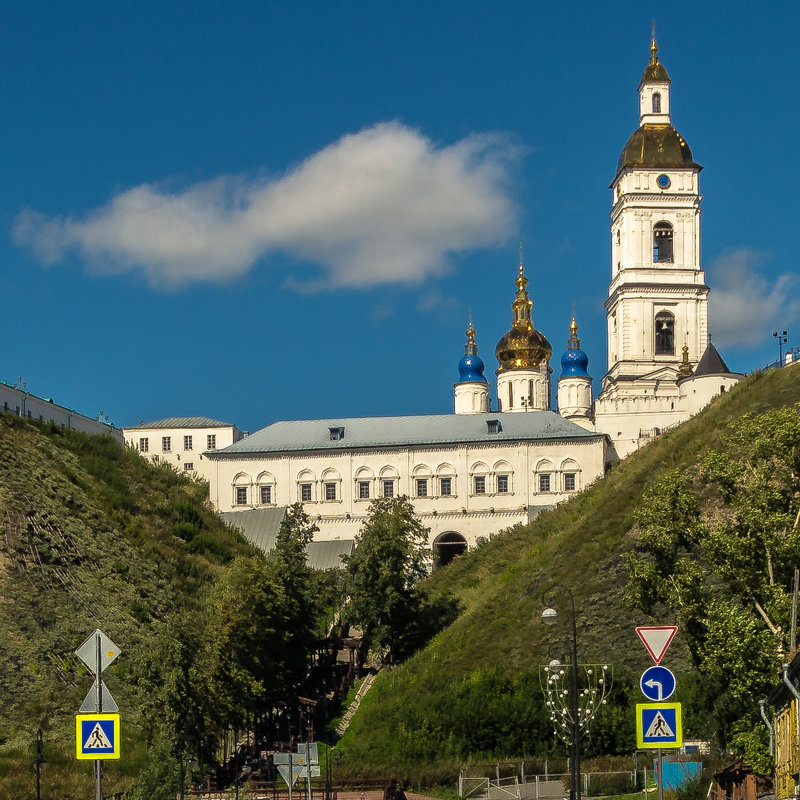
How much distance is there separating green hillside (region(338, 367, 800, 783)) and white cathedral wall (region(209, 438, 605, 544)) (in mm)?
10169

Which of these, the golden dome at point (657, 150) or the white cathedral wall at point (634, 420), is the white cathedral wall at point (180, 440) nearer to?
the white cathedral wall at point (634, 420)

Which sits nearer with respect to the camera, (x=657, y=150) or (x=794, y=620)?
(x=794, y=620)

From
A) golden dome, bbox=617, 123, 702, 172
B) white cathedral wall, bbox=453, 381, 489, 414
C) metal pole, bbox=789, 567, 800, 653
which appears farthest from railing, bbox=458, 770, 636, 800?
golden dome, bbox=617, 123, 702, 172

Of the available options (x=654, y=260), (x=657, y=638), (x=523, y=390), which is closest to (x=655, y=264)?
(x=654, y=260)

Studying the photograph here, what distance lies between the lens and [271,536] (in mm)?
84000

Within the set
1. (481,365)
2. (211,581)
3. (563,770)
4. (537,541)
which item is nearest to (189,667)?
(563,770)

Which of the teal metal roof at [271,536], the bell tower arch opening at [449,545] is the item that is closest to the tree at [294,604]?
the teal metal roof at [271,536]

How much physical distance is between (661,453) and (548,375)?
134 feet

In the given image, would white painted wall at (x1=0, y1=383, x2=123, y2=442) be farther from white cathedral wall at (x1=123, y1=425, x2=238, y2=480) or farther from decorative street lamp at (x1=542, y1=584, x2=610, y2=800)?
decorative street lamp at (x1=542, y1=584, x2=610, y2=800)

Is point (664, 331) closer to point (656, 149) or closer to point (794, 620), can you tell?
point (656, 149)

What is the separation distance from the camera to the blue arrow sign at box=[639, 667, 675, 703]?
62.5 ft

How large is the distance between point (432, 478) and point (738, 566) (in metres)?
56.5

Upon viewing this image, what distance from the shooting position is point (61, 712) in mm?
46250

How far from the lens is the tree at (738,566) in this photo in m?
29.7
